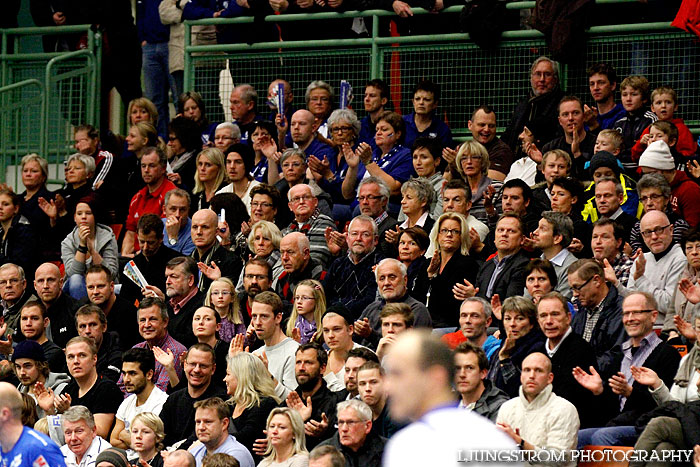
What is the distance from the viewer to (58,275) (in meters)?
14.4

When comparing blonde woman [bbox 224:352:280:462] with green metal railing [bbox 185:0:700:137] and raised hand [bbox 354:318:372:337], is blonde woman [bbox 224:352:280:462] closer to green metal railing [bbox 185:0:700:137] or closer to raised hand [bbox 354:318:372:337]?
raised hand [bbox 354:318:372:337]

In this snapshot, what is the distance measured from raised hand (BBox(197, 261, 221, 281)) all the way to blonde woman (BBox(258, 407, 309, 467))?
3.17 metres

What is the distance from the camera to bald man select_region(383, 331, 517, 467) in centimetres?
586

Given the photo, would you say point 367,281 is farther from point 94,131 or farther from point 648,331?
point 94,131

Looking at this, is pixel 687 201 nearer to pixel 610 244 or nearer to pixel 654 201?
pixel 654 201

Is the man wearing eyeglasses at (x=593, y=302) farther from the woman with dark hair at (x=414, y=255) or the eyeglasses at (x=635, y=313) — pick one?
the woman with dark hair at (x=414, y=255)

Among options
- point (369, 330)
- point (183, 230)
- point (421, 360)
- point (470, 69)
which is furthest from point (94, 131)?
point (421, 360)

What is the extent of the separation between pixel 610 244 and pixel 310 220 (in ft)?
10.7

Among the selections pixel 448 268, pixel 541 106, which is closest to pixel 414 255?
pixel 448 268

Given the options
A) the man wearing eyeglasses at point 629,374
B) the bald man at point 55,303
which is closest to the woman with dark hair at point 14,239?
the bald man at point 55,303

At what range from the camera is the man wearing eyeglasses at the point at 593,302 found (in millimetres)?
Result: 11798

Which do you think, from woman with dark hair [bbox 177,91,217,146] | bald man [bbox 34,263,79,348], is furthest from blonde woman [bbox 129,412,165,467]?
woman with dark hair [bbox 177,91,217,146]

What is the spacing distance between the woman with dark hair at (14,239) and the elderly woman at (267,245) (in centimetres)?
280

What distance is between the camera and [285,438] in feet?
36.3
